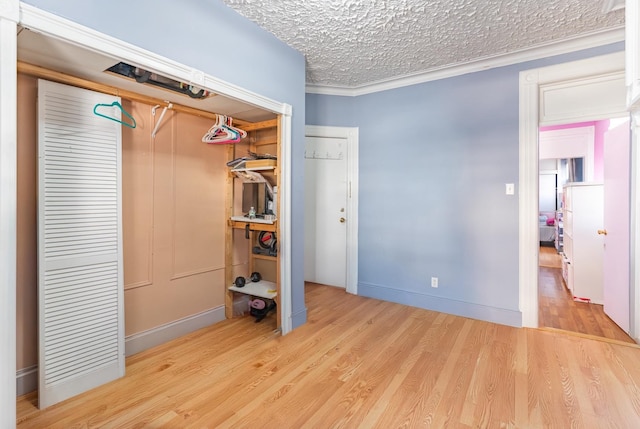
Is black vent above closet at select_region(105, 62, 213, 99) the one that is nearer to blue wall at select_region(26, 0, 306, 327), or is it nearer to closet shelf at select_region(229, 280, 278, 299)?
blue wall at select_region(26, 0, 306, 327)

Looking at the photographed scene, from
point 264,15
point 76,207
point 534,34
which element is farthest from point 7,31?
point 534,34

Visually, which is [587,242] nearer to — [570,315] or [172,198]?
[570,315]

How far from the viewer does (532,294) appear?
272 centimetres

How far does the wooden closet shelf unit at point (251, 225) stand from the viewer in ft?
8.82

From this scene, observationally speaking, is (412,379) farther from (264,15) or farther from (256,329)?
(264,15)

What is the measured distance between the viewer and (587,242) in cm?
357

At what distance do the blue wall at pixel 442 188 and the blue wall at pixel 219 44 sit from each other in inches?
45.5

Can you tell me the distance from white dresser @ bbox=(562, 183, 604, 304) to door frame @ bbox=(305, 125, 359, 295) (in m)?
2.65

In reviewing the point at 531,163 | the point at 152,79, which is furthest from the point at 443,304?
the point at 152,79

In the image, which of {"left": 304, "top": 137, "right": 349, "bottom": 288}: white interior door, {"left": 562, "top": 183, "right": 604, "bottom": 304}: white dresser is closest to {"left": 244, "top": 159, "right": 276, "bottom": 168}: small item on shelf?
{"left": 304, "top": 137, "right": 349, "bottom": 288}: white interior door

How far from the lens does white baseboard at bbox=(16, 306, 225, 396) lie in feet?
5.73

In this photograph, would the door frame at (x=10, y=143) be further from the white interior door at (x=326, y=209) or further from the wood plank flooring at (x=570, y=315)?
the wood plank flooring at (x=570, y=315)

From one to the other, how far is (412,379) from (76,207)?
2.32 meters

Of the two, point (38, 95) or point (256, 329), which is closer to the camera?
point (38, 95)
